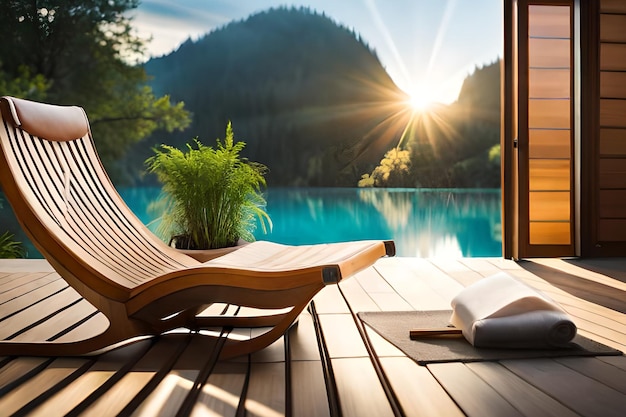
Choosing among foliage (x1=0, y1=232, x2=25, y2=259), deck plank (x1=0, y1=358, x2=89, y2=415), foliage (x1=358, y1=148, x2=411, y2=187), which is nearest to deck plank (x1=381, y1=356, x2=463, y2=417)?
deck plank (x1=0, y1=358, x2=89, y2=415)

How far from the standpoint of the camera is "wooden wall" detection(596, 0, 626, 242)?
5.28 metres

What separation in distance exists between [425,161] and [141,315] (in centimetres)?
737

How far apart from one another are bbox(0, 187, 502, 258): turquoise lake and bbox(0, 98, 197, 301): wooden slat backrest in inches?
238

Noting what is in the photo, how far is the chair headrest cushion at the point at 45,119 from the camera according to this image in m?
2.42

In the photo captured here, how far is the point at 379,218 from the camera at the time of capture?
8992 millimetres

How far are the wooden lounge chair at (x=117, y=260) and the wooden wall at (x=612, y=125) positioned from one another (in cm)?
356

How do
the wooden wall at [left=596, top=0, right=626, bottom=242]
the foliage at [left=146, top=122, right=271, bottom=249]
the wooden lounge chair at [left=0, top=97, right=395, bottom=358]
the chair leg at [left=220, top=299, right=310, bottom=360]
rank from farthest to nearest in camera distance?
the wooden wall at [left=596, top=0, right=626, bottom=242] < the foliage at [left=146, top=122, right=271, bottom=249] < the chair leg at [left=220, top=299, right=310, bottom=360] < the wooden lounge chair at [left=0, top=97, right=395, bottom=358]

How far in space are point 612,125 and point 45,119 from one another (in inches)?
182

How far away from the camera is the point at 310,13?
8.91m

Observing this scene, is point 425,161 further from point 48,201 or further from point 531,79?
point 48,201

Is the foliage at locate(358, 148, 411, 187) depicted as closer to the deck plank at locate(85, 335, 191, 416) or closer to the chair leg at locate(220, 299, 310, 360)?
the deck plank at locate(85, 335, 191, 416)

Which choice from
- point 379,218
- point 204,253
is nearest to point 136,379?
point 204,253

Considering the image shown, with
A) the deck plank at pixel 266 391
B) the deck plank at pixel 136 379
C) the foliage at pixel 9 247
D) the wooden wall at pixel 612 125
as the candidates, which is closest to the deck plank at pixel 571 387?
the deck plank at pixel 266 391

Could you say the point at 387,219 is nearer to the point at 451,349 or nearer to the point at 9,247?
the point at 9,247
